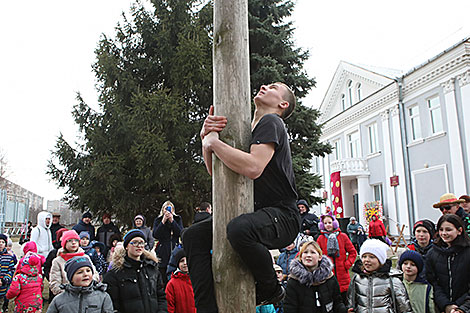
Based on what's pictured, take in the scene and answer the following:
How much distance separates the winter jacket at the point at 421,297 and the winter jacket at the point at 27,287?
575cm

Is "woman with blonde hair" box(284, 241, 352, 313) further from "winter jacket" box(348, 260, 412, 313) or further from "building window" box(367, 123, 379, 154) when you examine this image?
"building window" box(367, 123, 379, 154)

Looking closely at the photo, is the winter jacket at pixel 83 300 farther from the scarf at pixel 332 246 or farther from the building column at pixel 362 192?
the building column at pixel 362 192

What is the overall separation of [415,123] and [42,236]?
19.0 metres

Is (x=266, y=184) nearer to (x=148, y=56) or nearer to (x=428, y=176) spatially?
(x=148, y=56)

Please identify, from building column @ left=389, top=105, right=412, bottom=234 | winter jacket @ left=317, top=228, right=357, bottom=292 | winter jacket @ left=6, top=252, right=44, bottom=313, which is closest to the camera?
winter jacket @ left=6, top=252, right=44, bottom=313

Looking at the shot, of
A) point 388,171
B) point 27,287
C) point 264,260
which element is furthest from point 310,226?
point 388,171

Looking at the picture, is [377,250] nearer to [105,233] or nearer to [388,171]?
[105,233]

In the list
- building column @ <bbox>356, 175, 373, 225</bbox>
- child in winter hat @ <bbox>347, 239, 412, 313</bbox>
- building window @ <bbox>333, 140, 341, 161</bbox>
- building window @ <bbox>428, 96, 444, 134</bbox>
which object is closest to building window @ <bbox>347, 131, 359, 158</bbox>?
building window @ <bbox>333, 140, 341, 161</bbox>

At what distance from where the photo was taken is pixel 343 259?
710cm

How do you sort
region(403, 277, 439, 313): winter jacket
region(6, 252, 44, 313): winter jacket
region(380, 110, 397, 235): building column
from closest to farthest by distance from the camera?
region(403, 277, 439, 313): winter jacket → region(6, 252, 44, 313): winter jacket → region(380, 110, 397, 235): building column

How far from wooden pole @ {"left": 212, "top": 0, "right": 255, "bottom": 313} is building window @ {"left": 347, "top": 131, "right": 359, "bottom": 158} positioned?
25.2 metres

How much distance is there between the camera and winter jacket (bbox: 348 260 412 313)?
4.21 meters

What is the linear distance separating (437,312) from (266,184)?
3474 mm

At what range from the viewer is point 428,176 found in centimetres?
1912
